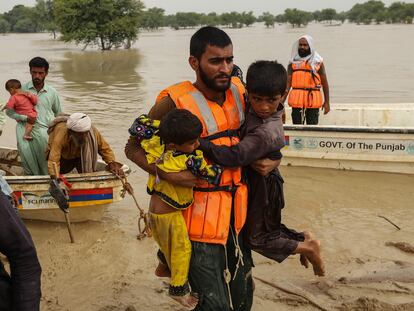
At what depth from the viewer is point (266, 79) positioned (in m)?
A: 2.36

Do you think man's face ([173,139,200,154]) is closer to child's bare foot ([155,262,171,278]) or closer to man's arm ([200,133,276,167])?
man's arm ([200,133,276,167])

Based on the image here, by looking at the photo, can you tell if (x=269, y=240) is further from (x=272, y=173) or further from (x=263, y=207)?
(x=272, y=173)

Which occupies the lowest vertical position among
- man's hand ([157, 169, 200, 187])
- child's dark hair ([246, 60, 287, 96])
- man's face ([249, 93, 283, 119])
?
man's hand ([157, 169, 200, 187])

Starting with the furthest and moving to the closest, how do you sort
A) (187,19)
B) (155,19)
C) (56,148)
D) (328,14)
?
(187,19) → (328,14) → (155,19) → (56,148)

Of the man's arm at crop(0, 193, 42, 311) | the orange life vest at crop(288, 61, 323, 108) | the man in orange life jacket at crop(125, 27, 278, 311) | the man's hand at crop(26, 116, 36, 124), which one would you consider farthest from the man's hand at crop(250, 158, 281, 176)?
the orange life vest at crop(288, 61, 323, 108)

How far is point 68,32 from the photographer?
115ft

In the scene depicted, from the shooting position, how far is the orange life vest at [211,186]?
239 cm

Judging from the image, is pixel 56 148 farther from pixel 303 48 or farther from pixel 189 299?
pixel 303 48

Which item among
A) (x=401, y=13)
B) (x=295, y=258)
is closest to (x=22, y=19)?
(x=401, y=13)

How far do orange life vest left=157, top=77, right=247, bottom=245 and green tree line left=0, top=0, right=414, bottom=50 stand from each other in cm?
3254

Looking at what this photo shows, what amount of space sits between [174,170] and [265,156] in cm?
46

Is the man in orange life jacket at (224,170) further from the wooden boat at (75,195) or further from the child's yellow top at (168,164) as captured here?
the wooden boat at (75,195)

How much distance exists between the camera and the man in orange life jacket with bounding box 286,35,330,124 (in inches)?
260

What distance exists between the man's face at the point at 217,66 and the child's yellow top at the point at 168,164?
12.7 inches
